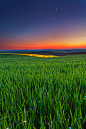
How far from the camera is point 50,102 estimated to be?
1451 millimetres

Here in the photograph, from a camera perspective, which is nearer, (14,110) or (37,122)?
(37,122)

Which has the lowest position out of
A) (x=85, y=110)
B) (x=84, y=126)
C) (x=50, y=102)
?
(x=84, y=126)

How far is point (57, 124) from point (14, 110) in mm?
745

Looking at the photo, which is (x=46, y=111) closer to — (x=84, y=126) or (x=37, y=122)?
(x=37, y=122)

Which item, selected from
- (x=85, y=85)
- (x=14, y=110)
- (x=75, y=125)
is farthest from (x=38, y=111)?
(x=85, y=85)

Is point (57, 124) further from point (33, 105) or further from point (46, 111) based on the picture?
point (33, 105)

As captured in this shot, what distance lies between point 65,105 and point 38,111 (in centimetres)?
49

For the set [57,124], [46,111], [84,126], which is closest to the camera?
[57,124]

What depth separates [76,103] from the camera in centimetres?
145

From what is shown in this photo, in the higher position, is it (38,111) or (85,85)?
(85,85)

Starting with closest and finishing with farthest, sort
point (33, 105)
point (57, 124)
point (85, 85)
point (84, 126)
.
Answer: point (57, 124) → point (84, 126) → point (33, 105) → point (85, 85)

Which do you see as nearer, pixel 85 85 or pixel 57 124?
pixel 57 124

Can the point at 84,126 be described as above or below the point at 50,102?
below

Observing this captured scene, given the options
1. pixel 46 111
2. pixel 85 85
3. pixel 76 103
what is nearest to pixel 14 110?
pixel 46 111
